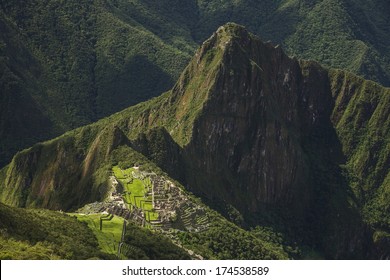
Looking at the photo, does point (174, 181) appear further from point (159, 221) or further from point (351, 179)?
point (351, 179)

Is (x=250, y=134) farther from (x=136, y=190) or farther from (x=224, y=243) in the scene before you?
(x=136, y=190)

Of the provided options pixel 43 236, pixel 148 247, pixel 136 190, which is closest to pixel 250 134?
pixel 136 190

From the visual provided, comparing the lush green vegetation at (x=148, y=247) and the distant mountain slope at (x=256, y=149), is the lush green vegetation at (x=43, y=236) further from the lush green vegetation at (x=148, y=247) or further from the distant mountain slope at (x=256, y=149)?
the distant mountain slope at (x=256, y=149)

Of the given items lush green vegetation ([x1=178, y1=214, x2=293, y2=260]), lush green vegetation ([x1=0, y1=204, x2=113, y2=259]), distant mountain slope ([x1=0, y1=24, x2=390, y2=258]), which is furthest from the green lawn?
distant mountain slope ([x1=0, y1=24, x2=390, y2=258])

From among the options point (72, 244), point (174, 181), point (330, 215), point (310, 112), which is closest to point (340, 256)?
point (330, 215)

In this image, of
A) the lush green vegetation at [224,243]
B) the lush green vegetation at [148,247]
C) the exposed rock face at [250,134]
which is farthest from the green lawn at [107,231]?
the exposed rock face at [250,134]

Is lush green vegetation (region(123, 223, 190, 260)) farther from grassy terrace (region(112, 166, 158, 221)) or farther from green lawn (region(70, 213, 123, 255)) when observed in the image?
grassy terrace (region(112, 166, 158, 221))
